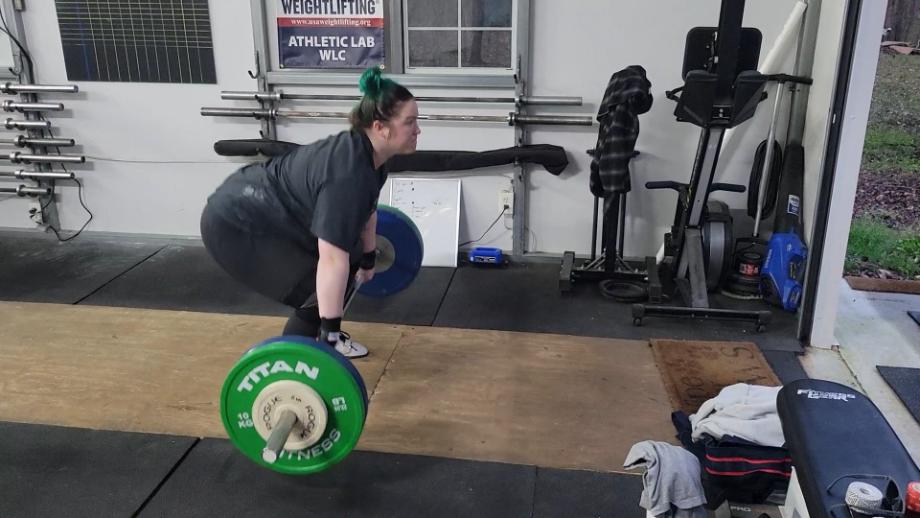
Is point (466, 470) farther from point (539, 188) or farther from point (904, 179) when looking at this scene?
point (904, 179)

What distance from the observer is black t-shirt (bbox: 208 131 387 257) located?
182 centimetres

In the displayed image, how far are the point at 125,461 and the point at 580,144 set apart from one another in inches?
99.4

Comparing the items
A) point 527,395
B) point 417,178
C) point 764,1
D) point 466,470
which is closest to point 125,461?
point 466,470

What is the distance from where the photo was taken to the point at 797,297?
3062 mm

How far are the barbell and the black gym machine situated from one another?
160 cm

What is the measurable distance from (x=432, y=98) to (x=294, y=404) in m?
2.19

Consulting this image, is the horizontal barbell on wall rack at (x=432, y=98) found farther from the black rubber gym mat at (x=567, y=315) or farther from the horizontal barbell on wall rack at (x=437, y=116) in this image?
the black rubber gym mat at (x=567, y=315)

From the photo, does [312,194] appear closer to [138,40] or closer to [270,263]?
[270,263]

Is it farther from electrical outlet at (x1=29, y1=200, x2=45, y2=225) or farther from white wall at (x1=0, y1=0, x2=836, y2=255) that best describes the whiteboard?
electrical outlet at (x1=29, y1=200, x2=45, y2=225)

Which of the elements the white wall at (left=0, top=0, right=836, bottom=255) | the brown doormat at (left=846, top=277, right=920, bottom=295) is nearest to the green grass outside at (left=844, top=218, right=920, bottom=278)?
the brown doormat at (left=846, top=277, right=920, bottom=295)

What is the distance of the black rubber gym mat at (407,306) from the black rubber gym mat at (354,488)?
100 cm

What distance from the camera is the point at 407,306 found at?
125 inches

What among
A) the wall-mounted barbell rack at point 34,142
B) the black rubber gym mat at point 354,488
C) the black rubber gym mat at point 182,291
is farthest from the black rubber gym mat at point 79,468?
the wall-mounted barbell rack at point 34,142

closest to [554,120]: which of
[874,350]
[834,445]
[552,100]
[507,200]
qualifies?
[552,100]
